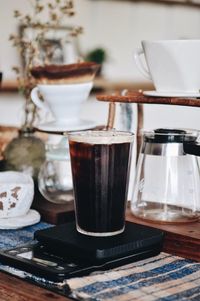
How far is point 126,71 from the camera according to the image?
4.91m

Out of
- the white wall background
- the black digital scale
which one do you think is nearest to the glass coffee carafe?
the black digital scale

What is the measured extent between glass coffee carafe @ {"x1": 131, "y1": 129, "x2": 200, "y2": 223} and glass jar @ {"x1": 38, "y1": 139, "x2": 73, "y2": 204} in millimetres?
249

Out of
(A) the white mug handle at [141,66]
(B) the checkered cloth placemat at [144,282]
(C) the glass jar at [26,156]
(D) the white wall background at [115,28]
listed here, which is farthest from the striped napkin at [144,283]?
(D) the white wall background at [115,28]

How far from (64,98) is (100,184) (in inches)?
15.7

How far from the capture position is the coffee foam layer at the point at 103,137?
1110mm

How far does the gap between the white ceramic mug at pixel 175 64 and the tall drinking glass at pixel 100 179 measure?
17cm

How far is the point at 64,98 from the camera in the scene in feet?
4.83

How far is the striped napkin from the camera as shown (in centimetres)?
95

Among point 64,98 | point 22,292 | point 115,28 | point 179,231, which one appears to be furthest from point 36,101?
point 115,28

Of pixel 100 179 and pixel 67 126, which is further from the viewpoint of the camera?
pixel 67 126

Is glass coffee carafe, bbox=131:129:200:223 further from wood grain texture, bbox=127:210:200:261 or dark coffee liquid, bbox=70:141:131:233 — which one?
dark coffee liquid, bbox=70:141:131:233

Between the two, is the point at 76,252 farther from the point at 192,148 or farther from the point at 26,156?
the point at 26,156

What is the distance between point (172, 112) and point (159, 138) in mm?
373

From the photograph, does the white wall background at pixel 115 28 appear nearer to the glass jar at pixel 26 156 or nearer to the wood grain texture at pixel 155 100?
the glass jar at pixel 26 156
